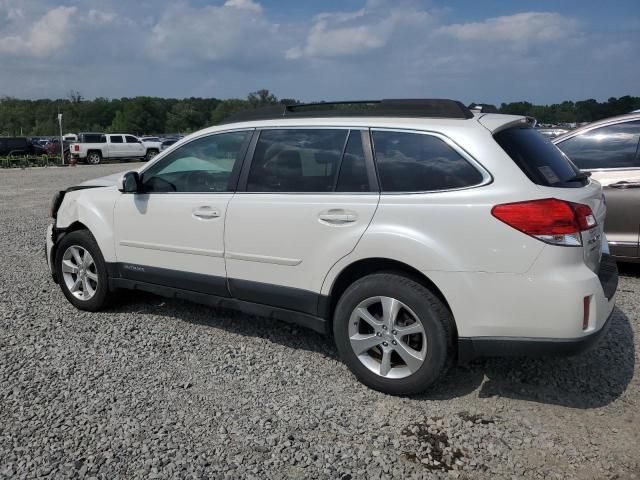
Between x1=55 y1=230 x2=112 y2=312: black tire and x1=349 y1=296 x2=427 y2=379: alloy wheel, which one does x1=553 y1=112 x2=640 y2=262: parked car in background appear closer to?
x1=349 y1=296 x2=427 y2=379: alloy wheel

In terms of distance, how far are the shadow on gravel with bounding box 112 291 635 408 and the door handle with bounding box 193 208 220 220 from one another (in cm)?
104

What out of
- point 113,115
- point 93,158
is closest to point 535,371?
point 93,158

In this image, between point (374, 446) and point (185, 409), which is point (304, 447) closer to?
point (374, 446)

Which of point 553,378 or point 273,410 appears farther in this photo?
point 553,378

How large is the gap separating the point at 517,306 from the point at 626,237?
3226 mm

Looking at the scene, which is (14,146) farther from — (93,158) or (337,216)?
(337,216)

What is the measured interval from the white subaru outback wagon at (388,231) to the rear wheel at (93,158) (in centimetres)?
3052

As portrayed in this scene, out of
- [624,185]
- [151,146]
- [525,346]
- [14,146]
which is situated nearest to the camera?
[525,346]

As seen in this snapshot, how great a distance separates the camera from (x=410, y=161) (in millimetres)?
3281

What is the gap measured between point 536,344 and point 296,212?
63.6 inches

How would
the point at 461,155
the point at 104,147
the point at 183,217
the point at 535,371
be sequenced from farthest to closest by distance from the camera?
1. the point at 104,147
2. the point at 183,217
3. the point at 535,371
4. the point at 461,155

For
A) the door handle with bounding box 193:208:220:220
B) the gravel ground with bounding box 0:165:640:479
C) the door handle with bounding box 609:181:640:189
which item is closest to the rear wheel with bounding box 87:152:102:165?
the gravel ground with bounding box 0:165:640:479

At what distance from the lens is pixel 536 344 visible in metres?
2.94

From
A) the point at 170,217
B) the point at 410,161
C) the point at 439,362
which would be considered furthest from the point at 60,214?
the point at 439,362
